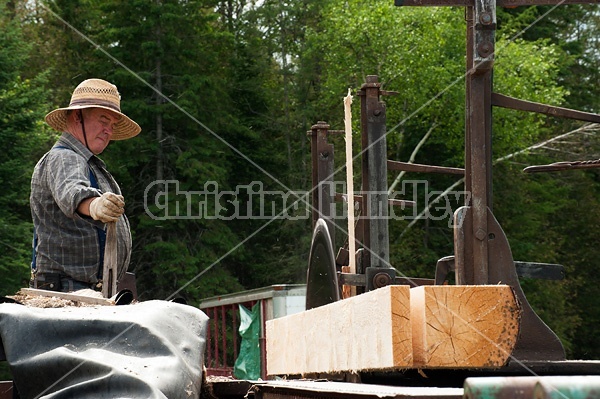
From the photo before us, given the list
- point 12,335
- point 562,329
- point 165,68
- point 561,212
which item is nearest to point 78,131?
point 12,335

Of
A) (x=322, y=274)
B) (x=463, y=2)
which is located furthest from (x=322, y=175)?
(x=463, y=2)

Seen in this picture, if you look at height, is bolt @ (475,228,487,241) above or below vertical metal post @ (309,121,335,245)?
below

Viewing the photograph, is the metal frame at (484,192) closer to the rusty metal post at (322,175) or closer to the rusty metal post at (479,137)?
the rusty metal post at (479,137)

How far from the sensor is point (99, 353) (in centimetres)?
303

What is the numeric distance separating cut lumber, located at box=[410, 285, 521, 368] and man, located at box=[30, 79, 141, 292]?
4.44 feet

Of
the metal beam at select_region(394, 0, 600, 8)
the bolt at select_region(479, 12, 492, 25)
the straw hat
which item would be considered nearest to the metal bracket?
the bolt at select_region(479, 12, 492, 25)

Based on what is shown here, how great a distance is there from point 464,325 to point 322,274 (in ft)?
9.27

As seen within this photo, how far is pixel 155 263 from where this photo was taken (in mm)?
26844

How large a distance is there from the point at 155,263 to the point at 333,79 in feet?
23.6

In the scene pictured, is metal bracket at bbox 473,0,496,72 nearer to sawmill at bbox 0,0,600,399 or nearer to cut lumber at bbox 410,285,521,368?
sawmill at bbox 0,0,600,399

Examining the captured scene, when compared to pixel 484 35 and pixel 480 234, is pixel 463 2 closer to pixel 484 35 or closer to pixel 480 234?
pixel 484 35

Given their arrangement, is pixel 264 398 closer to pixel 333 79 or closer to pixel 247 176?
pixel 333 79

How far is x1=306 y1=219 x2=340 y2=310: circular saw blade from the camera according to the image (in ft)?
19.8

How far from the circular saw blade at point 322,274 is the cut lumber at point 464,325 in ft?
8.18
